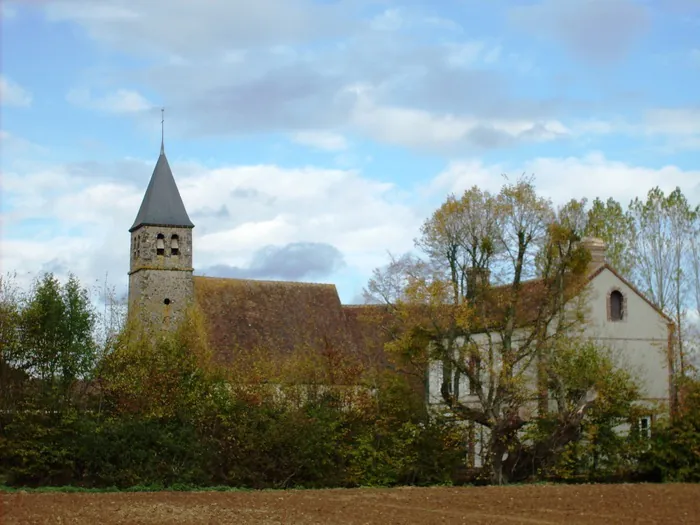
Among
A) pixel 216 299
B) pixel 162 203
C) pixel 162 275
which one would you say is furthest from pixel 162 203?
pixel 216 299

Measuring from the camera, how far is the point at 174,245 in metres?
43.7

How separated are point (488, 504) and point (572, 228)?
35.7 feet

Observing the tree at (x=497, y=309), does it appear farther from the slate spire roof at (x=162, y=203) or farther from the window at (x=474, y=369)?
the slate spire roof at (x=162, y=203)

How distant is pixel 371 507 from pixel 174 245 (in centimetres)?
2580

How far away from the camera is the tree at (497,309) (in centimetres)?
2795

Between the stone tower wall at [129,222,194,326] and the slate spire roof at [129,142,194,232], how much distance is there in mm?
318

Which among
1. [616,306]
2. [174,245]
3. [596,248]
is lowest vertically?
[616,306]

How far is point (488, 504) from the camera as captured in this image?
68.5 feet

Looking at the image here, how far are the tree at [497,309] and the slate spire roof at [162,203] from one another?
1643cm

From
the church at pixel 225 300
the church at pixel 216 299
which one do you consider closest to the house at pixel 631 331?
the church at pixel 225 300

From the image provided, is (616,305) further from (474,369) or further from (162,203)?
(162,203)

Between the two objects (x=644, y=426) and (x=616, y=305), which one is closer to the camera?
(x=644, y=426)

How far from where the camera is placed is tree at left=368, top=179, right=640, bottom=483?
91.7ft

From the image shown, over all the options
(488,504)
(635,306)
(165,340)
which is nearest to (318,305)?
(635,306)
